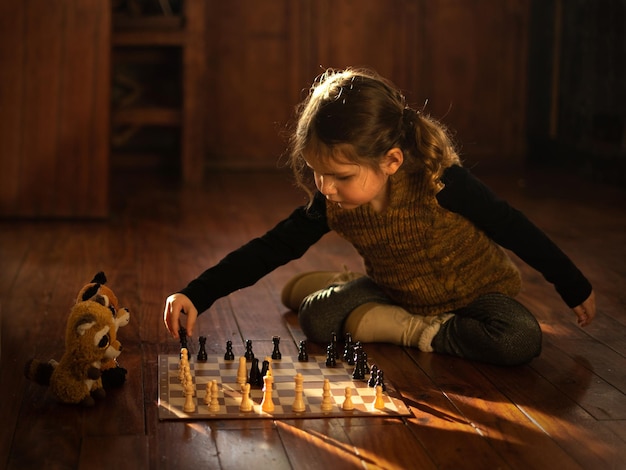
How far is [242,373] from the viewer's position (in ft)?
6.28

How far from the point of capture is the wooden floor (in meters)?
1.59

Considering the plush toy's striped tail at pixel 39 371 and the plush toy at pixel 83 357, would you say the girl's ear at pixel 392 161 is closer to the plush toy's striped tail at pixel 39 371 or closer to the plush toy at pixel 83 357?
the plush toy at pixel 83 357

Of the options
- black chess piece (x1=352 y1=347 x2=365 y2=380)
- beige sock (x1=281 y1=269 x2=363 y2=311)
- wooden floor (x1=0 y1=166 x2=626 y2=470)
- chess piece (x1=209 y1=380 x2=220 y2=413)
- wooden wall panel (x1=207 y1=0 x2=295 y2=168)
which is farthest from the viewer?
wooden wall panel (x1=207 y1=0 x2=295 y2=168)

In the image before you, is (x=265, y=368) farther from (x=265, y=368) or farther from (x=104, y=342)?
(x=104, y=342)

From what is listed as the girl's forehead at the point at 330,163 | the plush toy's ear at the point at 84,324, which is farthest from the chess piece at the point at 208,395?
the girl's forehead at the point at 330,163

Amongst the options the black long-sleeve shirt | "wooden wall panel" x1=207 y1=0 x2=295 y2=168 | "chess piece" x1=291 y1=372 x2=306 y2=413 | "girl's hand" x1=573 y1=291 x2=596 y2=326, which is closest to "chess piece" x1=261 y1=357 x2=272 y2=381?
"chess piece" x1=291 y1=372 x2=306 y2=413

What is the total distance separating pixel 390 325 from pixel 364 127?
512 millimetres

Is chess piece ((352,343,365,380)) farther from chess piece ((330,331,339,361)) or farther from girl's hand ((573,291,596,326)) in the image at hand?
girl's hand ((573,291,596,326))

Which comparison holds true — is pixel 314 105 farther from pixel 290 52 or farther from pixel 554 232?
pixel 290 52

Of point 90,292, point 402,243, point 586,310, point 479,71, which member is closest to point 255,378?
point 90,292

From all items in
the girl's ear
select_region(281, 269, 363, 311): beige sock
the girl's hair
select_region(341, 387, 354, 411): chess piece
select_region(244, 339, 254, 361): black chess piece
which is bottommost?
select_region(281, 269, 363, 311): beige sock

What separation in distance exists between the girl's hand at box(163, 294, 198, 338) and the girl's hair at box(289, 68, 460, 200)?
37 centimetres

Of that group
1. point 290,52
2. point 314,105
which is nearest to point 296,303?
point 314,105

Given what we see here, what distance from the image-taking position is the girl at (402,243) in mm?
1957
